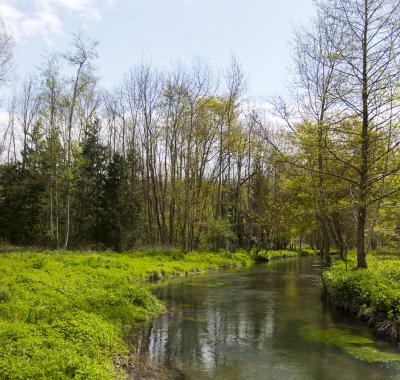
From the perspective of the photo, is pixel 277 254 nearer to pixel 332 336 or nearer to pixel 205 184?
pixel 205 184

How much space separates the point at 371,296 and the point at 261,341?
4150mm

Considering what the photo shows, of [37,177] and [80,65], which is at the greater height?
[80,65]

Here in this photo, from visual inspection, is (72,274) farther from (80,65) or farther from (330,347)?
(80,65)

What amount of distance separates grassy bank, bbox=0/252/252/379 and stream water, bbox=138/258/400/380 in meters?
1.09

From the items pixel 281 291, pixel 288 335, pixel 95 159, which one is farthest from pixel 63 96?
pixel 288 335

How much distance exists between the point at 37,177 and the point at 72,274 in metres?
20.1

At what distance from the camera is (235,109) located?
129 feet

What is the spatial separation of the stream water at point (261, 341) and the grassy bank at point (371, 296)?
0.41 metres

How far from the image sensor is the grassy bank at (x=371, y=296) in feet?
39.1

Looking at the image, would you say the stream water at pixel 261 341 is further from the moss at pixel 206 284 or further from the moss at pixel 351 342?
the moss at pixel 206 284

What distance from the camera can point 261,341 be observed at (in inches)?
459

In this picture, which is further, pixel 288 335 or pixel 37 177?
pixel 37 177

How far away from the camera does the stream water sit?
30.4ft

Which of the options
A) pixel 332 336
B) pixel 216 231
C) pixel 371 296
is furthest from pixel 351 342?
pixel 216 231
